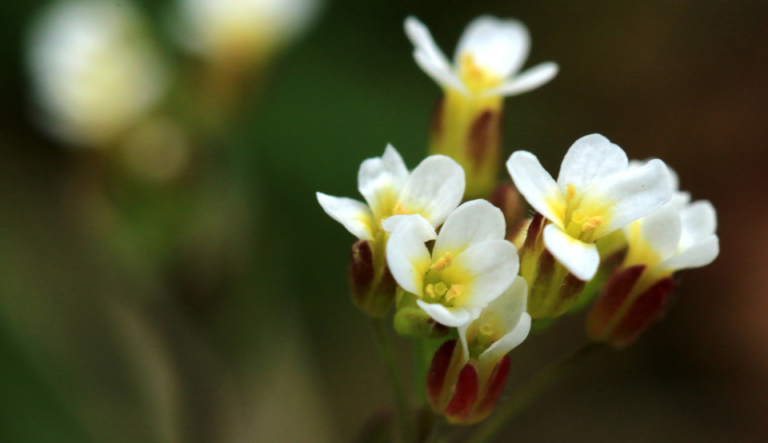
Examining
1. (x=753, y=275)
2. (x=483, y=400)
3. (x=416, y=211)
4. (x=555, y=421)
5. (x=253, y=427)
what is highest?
(x=416, y=211)

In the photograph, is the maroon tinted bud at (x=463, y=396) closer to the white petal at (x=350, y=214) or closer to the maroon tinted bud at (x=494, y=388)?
the maroon tinted bud at (x=494, y=388)

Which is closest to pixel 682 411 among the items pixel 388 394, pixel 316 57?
pixel 388 394

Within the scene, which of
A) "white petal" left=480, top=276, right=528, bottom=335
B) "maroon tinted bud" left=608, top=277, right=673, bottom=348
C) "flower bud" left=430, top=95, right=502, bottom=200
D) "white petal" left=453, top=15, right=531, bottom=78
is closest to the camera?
"white petal" left=480, top=276, right=528, bottom=335

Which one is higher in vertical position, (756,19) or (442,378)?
(442,378)

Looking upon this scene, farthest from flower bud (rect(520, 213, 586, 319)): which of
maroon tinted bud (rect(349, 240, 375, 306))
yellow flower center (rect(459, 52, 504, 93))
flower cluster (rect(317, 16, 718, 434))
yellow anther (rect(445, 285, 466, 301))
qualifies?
A: yellow flower center (rect(459, 52, 504, 93))

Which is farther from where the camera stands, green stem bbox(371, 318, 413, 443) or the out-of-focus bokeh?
the out-of-focus bokeh

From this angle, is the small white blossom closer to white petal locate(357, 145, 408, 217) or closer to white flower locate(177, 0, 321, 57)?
white petal locate(357, 145, 408, 217)

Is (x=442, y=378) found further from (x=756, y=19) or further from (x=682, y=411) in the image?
(x=756, y=19)

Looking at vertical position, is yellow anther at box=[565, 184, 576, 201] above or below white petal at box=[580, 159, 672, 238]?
above
